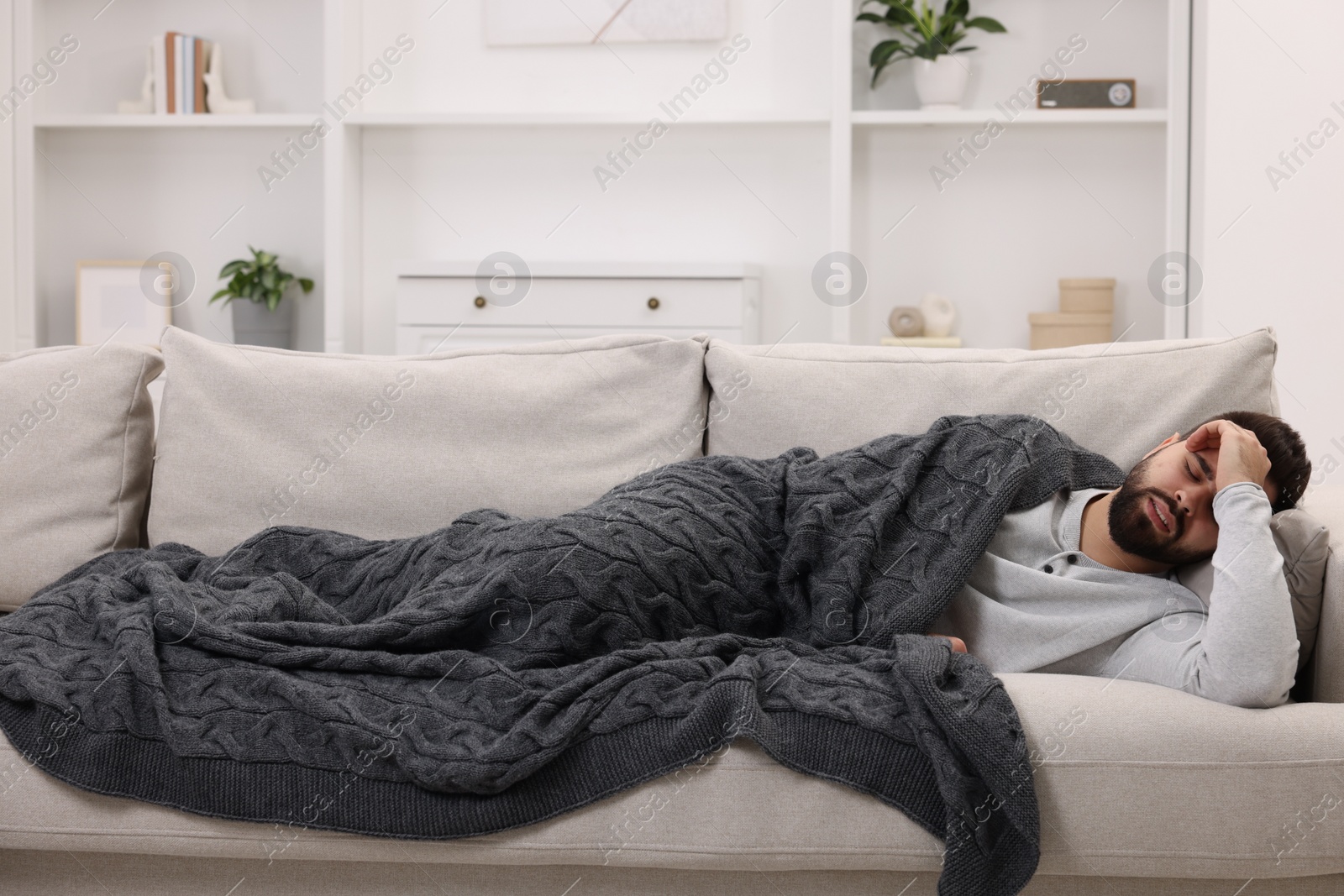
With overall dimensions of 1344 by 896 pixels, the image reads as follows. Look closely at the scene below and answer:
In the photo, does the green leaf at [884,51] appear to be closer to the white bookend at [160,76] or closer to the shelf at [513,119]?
the shelf at [513,119]

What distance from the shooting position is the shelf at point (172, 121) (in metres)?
3.12

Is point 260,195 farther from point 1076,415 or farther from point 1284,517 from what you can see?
point 1284,517

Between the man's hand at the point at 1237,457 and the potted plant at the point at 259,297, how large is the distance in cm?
272

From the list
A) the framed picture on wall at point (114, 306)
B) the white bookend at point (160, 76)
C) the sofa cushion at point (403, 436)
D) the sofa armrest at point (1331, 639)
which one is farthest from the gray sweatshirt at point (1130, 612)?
the white bookend at point (160, 76)

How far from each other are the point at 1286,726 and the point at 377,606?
1.14m

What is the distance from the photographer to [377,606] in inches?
57.3

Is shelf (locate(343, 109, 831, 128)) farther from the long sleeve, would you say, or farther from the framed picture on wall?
the long sleeve

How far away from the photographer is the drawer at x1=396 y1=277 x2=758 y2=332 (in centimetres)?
299

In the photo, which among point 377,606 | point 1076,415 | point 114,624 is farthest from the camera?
point 1076,415

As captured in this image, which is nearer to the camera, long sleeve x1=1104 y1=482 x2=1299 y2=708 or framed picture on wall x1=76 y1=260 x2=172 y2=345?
long sleeve x1=1104 y1=482 x2=1299 y2=708

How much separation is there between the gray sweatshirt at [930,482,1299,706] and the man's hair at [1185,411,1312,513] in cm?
16

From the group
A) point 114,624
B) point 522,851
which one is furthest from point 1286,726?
point 114,624

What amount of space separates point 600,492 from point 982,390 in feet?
2.10

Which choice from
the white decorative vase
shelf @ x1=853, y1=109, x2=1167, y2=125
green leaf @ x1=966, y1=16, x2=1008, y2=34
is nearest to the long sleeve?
shelf @ x1=853, y1=109, x2=1167, y2=125
